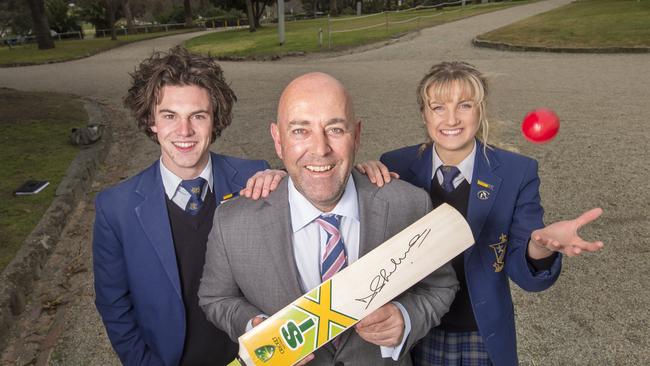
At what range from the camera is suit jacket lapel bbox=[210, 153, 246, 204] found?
2373mm

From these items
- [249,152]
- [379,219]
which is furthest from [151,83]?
[249,152]

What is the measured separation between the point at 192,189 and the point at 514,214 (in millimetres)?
1609

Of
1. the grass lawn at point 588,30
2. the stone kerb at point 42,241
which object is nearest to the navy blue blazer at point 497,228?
the stone kerb at point 42,241

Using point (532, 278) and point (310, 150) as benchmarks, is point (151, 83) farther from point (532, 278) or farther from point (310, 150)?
point (532, 278)

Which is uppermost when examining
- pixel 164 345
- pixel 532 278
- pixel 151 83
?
pixel 151 83

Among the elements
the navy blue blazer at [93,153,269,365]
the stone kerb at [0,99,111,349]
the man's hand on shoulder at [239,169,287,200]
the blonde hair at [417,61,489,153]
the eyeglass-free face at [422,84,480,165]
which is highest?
the blonde hair at [417,61,489,153]

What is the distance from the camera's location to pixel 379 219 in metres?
1.85

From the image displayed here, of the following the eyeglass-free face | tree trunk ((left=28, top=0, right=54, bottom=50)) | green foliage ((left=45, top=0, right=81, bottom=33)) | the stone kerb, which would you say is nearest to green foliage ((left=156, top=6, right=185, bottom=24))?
green foliage ((left=45, top=0, right=81, bottom=33))

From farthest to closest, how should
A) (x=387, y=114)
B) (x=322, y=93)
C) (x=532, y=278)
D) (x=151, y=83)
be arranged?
1. (x=387, y=114)
2. (x=151, y=83)
3. (x=532, y=278)
4. (x=322, y=93)

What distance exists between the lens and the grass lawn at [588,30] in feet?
52.0

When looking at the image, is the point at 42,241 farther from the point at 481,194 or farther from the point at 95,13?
the point at 95,13

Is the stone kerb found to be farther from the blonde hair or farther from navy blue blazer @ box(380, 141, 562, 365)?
the blonde hair
